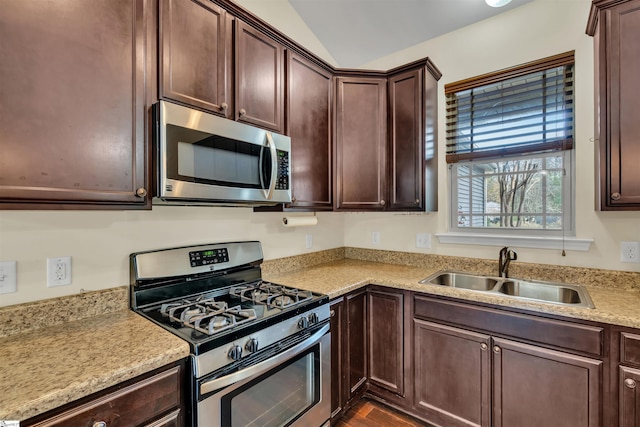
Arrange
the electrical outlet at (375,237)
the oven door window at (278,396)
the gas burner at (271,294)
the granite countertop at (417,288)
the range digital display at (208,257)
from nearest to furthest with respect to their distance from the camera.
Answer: the oven door window at (278,396) → the granite countertop at (417,288) → the gas burner at (271,294) → the range digital display at (208,257) → the electrical outlet at (375,237)

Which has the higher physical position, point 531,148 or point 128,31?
point 128,31

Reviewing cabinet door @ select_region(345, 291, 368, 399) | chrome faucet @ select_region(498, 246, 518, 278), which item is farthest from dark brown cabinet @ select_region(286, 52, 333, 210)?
chrome faucet @ select_region(498, 246, 518, 278)

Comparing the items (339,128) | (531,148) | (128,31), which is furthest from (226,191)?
(531,148)

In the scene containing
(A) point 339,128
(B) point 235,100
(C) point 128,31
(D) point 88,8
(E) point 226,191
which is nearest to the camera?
(D) point 88,8

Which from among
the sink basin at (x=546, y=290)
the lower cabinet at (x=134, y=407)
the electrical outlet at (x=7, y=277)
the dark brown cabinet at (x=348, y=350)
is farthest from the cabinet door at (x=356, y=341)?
the electrical outlet at (x=7, y=277)

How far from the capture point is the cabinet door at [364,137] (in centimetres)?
231

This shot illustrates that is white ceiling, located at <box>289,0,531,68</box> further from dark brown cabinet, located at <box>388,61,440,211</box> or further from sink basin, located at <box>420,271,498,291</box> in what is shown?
sink basin, located at <box>420,271,498,291</box>

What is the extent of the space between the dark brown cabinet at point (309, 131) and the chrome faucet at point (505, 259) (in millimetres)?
1234

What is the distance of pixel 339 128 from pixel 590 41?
1645mm

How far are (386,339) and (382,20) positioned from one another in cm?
239

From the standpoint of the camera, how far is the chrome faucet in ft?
6.69

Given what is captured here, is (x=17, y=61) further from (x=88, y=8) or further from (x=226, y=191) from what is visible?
(x=226, y=191)

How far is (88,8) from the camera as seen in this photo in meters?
1.09

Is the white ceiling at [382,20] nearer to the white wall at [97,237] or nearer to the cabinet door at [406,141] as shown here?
the cabinet door at [406,141]
